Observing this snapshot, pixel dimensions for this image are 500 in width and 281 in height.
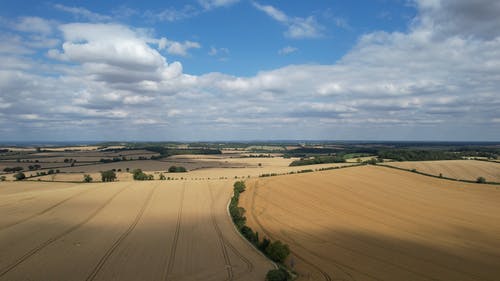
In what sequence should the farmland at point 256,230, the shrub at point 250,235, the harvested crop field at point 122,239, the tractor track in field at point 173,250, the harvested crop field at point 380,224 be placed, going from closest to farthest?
1. the tractor track in field at point 173,250
2. the harvested crop field at point 122,239
3. the farmland at point 256,230
4. the harvested crop field at point 380,224
5. the shrub at point 250,235

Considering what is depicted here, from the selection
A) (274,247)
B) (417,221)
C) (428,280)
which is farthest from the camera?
(417,221)

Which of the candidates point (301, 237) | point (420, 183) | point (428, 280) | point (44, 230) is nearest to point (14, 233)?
point (44, 230)

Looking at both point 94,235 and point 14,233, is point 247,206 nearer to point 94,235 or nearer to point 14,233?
point 94,235

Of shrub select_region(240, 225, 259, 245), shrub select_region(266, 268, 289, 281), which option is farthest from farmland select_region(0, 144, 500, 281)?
shrub select_region(266, 268, 289, 281)

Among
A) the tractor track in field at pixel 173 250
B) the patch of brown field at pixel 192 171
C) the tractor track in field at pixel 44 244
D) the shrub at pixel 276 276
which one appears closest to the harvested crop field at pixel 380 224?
the shrub at pixel 276 276

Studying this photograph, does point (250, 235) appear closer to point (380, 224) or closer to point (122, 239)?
point (122, 239)

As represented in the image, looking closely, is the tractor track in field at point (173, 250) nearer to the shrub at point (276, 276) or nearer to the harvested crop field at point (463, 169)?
the shrub at point (276, 276)

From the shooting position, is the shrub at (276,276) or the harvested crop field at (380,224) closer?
the shrub at (276,276)
